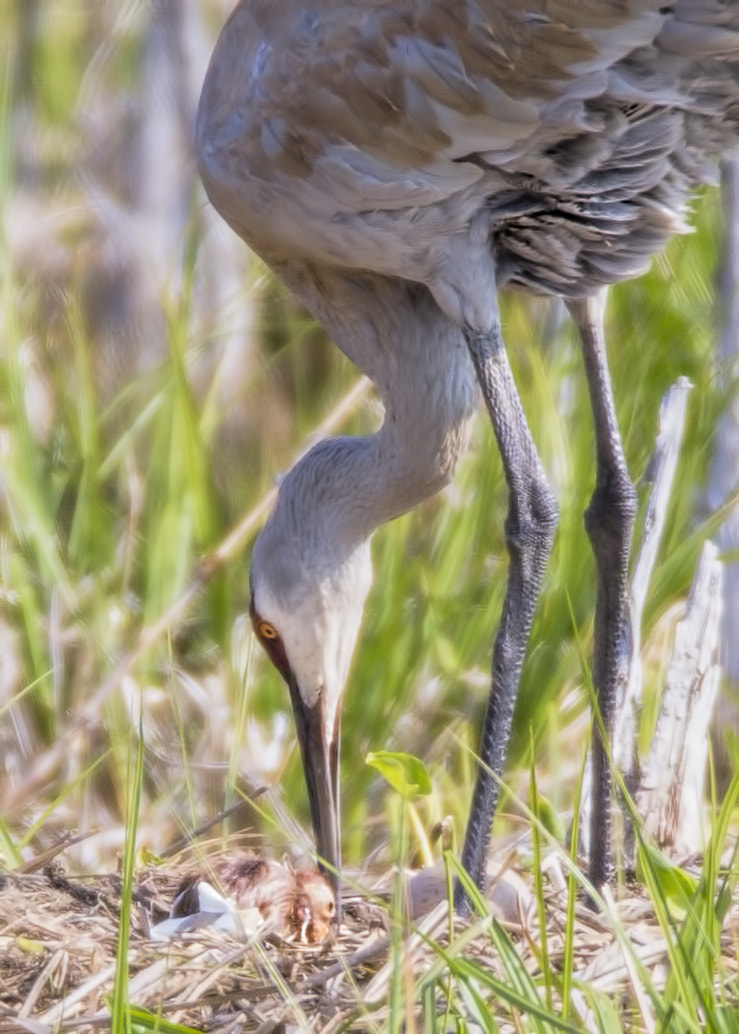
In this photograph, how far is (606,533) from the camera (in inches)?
138

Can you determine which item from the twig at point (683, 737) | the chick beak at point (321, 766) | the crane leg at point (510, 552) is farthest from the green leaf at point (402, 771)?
the twig at point (683, 737)

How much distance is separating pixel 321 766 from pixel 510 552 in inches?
22.8

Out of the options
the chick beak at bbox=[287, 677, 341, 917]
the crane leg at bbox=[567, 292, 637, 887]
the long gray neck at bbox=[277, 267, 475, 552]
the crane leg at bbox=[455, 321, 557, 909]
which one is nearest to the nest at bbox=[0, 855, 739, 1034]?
the crane leg at bbox=[455, 321, 557, 909]

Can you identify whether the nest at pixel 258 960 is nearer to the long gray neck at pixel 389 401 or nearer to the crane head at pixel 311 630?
the crane head at pixel 311 630

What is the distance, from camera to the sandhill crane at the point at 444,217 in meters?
2.86

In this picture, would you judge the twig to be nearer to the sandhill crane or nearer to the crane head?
the sandhill crane

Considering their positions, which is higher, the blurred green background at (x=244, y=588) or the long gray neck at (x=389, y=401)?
the long gray neck at (x=389, y=401)

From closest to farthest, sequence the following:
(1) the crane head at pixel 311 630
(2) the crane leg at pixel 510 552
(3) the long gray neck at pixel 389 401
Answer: (2) the crane leg at pixel 510 552 → (3) the long gray neck at pixel 389 401 → (1) the crane head at pixel 311 630

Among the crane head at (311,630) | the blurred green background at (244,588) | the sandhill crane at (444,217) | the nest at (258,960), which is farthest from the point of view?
the blurred green background at (244,588)

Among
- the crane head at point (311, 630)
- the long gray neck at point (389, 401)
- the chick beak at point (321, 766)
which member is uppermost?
the long gray neck at point (389, 401)

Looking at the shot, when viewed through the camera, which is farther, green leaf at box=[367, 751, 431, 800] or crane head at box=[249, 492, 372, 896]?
crane head at box=[249, 492, 372, 896]

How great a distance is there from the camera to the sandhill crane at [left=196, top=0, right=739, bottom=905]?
2.86m

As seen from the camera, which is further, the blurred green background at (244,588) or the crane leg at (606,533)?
the blurred green background at (244,588)

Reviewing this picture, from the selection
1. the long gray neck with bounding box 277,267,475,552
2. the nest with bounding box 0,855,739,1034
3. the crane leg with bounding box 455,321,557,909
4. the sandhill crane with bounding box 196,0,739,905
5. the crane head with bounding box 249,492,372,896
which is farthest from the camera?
the crane head with bounding box 249,492,372,896
